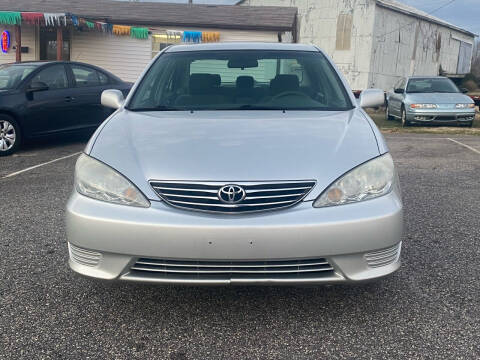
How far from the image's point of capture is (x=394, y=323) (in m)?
2.79

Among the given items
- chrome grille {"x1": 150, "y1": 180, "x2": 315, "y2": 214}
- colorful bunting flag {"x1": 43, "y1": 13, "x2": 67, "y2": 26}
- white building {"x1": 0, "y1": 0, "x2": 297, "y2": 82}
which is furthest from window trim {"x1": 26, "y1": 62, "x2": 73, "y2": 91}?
white building {"x1": 0, "y1": 0, "x2": 297, "y2": 82}

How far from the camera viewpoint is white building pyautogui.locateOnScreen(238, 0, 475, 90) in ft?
90.1

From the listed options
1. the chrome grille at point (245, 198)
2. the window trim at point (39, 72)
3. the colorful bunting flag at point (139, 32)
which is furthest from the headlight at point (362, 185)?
the colorful bunting flag at point (139, 32)

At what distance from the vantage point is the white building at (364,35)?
2745cm

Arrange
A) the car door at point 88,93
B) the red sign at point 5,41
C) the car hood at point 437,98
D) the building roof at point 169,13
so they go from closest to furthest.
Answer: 1. the car door at point 88,93
2. the car hood at point 437,98
3. the building roof at point 169,13
4. the red sign at point 5,41

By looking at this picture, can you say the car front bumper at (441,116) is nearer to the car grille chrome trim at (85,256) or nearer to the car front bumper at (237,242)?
the car front bumper at (237,242)

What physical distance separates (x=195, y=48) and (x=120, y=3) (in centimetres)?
1934

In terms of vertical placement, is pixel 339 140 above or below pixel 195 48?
below

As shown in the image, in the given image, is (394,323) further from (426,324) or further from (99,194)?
(99,194)

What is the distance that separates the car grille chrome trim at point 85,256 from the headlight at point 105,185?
0.28 m

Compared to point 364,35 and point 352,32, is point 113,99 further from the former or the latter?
point 352,32

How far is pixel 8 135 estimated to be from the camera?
27.5ft

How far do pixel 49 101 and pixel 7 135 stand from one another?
0.90 metres

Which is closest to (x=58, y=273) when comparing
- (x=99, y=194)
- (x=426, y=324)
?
(x=99, y=194)
